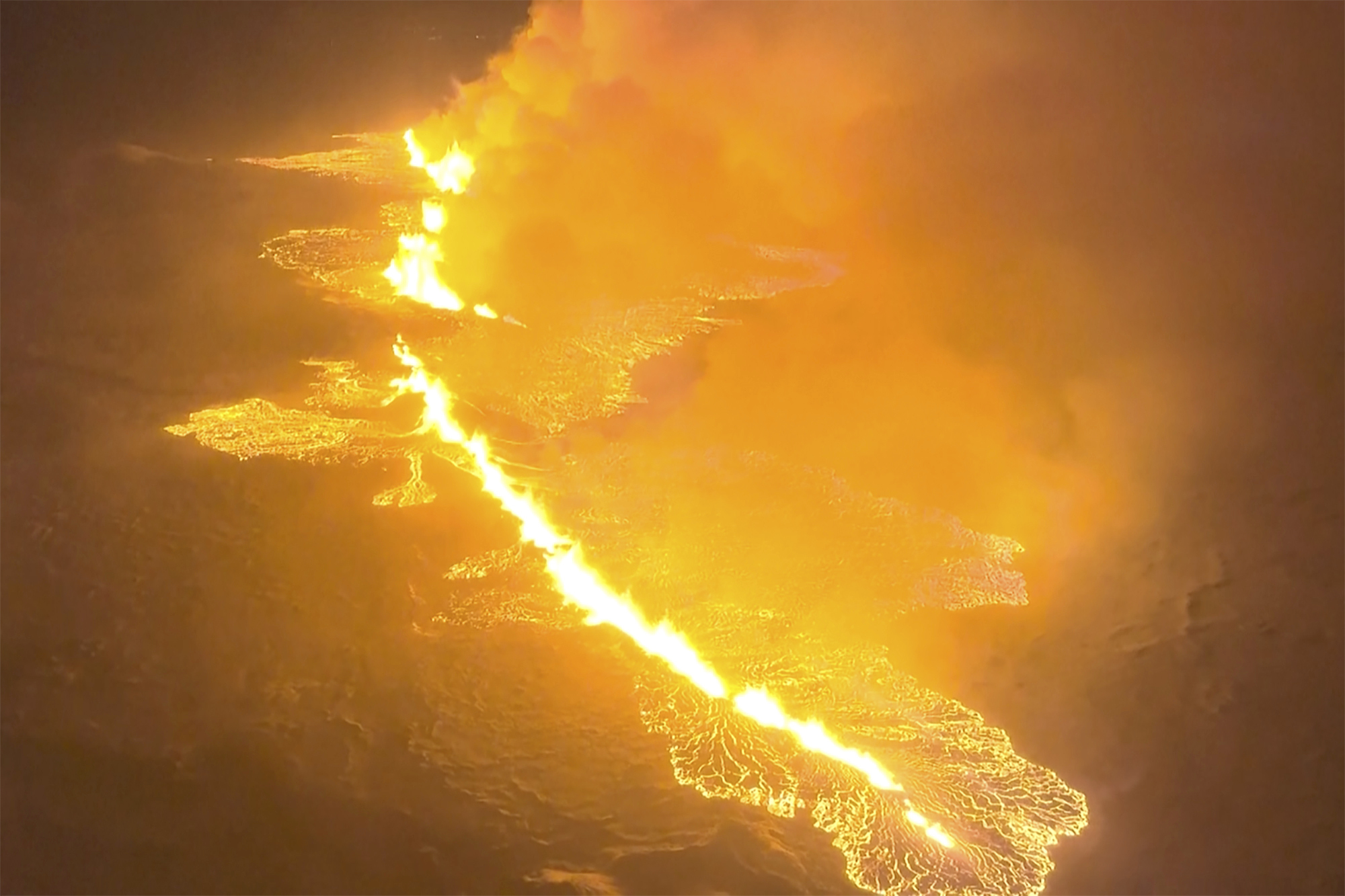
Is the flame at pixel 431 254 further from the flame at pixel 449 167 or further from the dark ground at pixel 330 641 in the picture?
the dark ground at pixel 330 641

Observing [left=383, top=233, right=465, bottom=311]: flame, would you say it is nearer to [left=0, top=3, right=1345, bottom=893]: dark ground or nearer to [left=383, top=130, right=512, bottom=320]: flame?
[left=383, top=130, right=512, bottom=320]: flame

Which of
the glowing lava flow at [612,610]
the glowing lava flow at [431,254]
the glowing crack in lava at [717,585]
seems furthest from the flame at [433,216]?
the glowing lava flow at [612,610]

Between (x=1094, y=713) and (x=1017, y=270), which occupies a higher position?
(x=1017, y=270)

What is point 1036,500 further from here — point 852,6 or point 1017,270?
point 852,6

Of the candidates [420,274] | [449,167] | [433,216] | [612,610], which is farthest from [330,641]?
[449,167]

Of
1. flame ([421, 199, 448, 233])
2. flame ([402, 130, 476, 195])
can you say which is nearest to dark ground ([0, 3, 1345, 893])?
flame ([421, 199, 448, 233])

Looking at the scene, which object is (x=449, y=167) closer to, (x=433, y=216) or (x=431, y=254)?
(x=433, y=216)

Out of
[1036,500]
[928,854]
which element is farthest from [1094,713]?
[1036,500]
